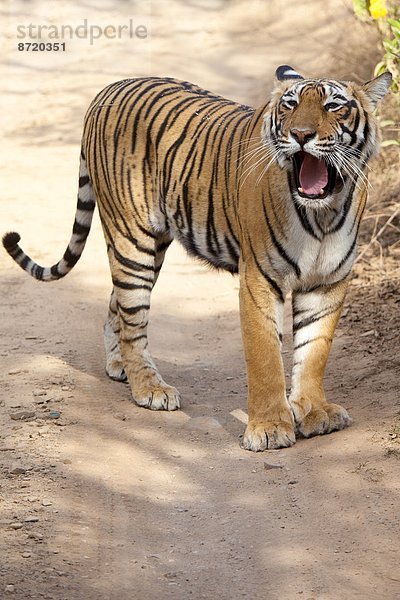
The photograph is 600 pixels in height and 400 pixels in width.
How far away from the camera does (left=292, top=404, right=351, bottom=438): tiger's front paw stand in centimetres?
518

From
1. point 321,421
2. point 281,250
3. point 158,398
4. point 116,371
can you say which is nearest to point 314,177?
point 281,250

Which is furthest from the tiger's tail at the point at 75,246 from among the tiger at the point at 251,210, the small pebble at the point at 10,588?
the small pebble at the point at 10,588

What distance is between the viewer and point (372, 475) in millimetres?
4637

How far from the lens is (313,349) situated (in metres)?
5.29

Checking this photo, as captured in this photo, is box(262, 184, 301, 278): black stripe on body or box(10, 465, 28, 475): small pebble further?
box(262, 184, 301, 278): black stripe on body

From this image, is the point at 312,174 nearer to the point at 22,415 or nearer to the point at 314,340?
the point at 314,340

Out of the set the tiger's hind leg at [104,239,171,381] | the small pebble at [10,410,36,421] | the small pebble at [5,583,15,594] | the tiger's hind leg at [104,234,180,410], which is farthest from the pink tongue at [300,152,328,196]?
the small pebble at [5,583,15,594]

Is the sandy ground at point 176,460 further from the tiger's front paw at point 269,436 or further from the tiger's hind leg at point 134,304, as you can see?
the tiger's hind leg at point 134,304

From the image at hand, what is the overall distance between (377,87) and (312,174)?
494 millimetres

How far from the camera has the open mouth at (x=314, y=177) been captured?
484 centimetres

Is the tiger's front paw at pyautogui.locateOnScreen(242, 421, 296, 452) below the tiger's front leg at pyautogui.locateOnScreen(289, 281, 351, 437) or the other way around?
below

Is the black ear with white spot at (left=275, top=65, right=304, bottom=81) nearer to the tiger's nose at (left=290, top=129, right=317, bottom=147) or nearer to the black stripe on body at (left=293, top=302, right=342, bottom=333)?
the tiger's nose at (left=290, top=129, right=317, bottom=147)

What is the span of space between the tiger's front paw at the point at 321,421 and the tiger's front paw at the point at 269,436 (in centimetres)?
10

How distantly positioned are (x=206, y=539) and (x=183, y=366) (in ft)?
8.04
